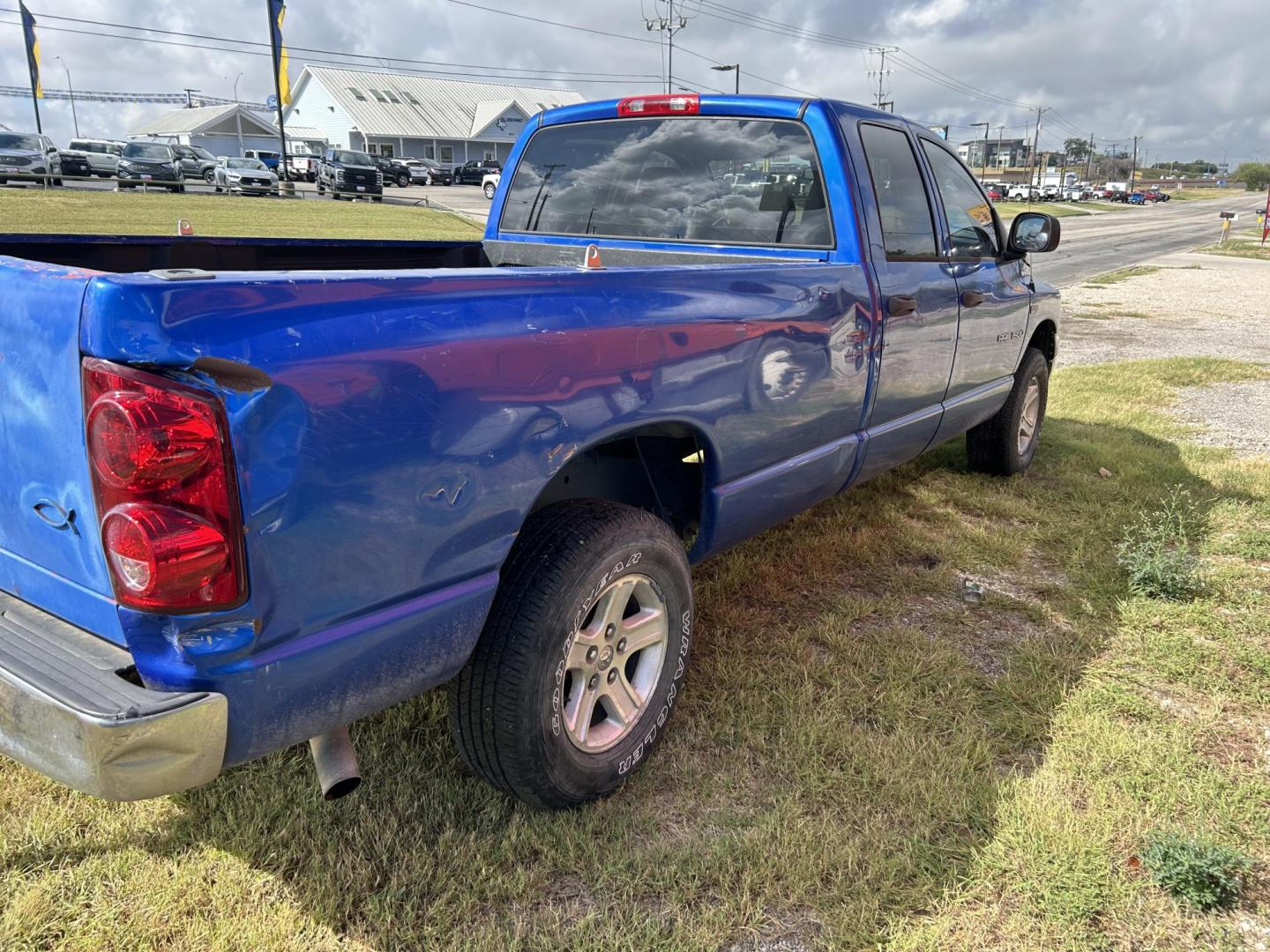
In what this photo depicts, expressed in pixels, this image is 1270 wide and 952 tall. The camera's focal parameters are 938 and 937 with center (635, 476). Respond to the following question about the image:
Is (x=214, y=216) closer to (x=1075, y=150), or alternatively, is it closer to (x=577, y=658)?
(x=577, y=658)

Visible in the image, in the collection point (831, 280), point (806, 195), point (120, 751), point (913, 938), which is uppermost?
point (806, 195)

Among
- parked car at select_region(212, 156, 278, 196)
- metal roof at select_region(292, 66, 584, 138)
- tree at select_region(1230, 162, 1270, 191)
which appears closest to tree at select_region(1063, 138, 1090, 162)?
tree at select_region(1230, 162, 1270, 191)

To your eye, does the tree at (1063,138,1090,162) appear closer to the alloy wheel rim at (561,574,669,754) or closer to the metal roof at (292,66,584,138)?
the metal roof at (292,66,584,138)

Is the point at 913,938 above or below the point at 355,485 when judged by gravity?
below

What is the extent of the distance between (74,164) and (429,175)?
68.4 ft

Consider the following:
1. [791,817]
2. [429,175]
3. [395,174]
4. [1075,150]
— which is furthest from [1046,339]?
[1075,150]

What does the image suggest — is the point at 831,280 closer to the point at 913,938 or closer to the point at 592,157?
the point at 592,157

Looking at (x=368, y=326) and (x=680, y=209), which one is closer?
(x=368, y=326)

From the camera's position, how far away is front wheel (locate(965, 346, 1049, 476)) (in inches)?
209

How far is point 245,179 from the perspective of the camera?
107 feet

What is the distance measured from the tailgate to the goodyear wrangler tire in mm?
838

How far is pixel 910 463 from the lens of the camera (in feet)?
19.0

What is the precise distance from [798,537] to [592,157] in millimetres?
1983

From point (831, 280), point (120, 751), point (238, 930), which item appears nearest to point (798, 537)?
point (831, 280)
